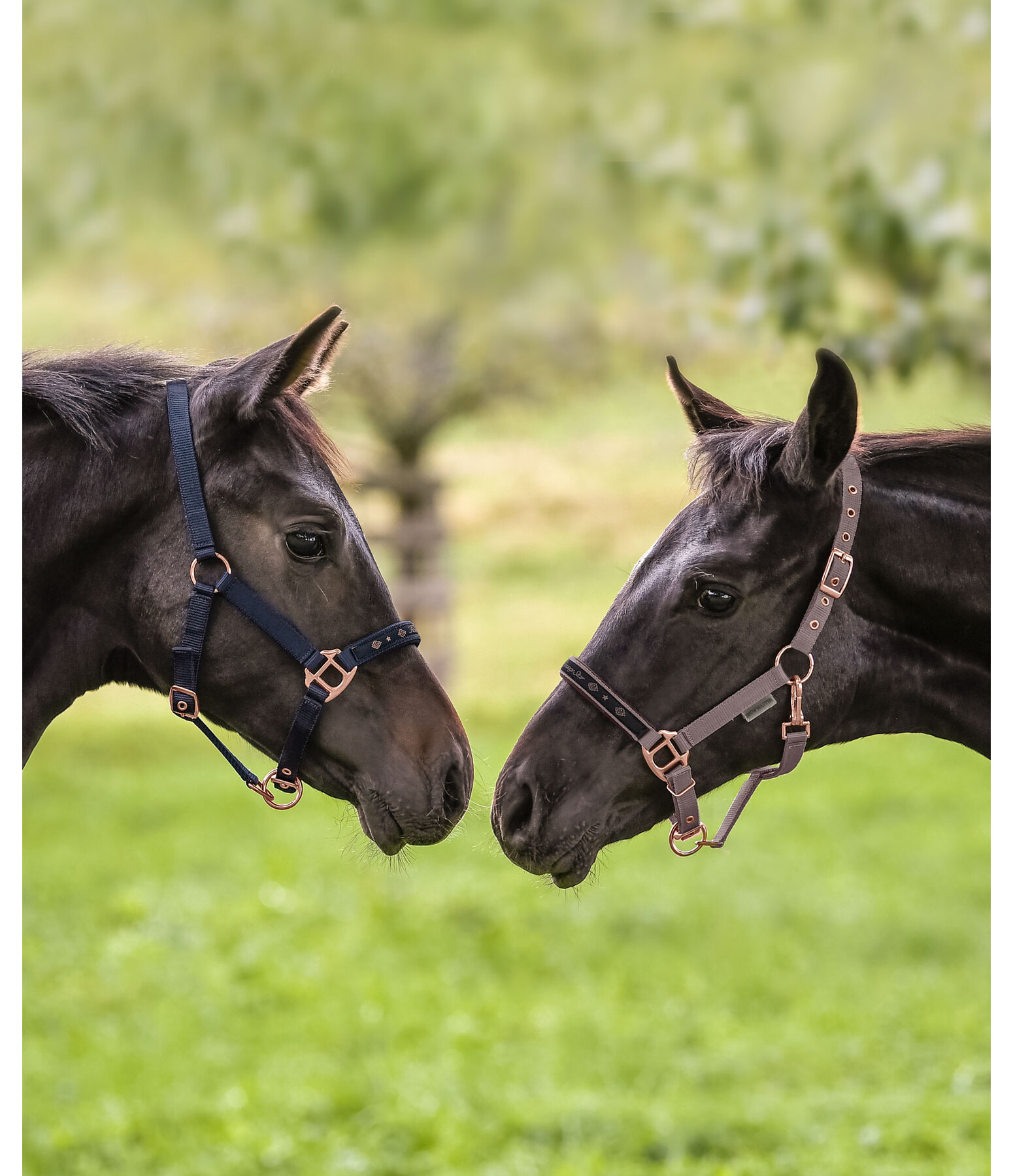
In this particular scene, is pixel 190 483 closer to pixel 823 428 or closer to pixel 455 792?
pixel 455 792

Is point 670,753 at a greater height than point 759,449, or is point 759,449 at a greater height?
point 759,449

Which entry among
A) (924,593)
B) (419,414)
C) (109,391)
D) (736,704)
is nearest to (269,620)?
(109,391)

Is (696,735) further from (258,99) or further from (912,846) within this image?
(912,846)

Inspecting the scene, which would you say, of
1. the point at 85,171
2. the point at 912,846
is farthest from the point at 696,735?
the point at 912,846

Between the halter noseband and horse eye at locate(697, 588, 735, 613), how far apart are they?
0.16 m

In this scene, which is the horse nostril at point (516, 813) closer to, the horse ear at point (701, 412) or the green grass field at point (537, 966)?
the green grass field at point (537, 966)

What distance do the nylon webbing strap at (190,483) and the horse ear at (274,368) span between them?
94mm

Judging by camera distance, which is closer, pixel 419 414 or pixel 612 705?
pixel 612 705

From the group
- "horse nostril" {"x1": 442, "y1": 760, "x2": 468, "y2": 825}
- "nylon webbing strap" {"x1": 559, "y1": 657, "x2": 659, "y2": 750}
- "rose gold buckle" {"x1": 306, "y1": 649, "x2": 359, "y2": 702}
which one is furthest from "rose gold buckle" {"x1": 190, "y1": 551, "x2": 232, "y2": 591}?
"nylon webbing strap" {"x1": 559, "y1": 657, "x2": 659, "y2": 750}

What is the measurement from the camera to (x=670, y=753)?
8.26 ft

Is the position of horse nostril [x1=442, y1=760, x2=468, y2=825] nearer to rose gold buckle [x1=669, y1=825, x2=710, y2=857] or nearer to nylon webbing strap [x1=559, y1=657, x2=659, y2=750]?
nylon webbing strap [x1=559, y1=657, x2=659, y2=750]

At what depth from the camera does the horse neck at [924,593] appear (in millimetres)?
2607

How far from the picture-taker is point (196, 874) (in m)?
10.1

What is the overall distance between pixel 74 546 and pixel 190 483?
0.30 metres
